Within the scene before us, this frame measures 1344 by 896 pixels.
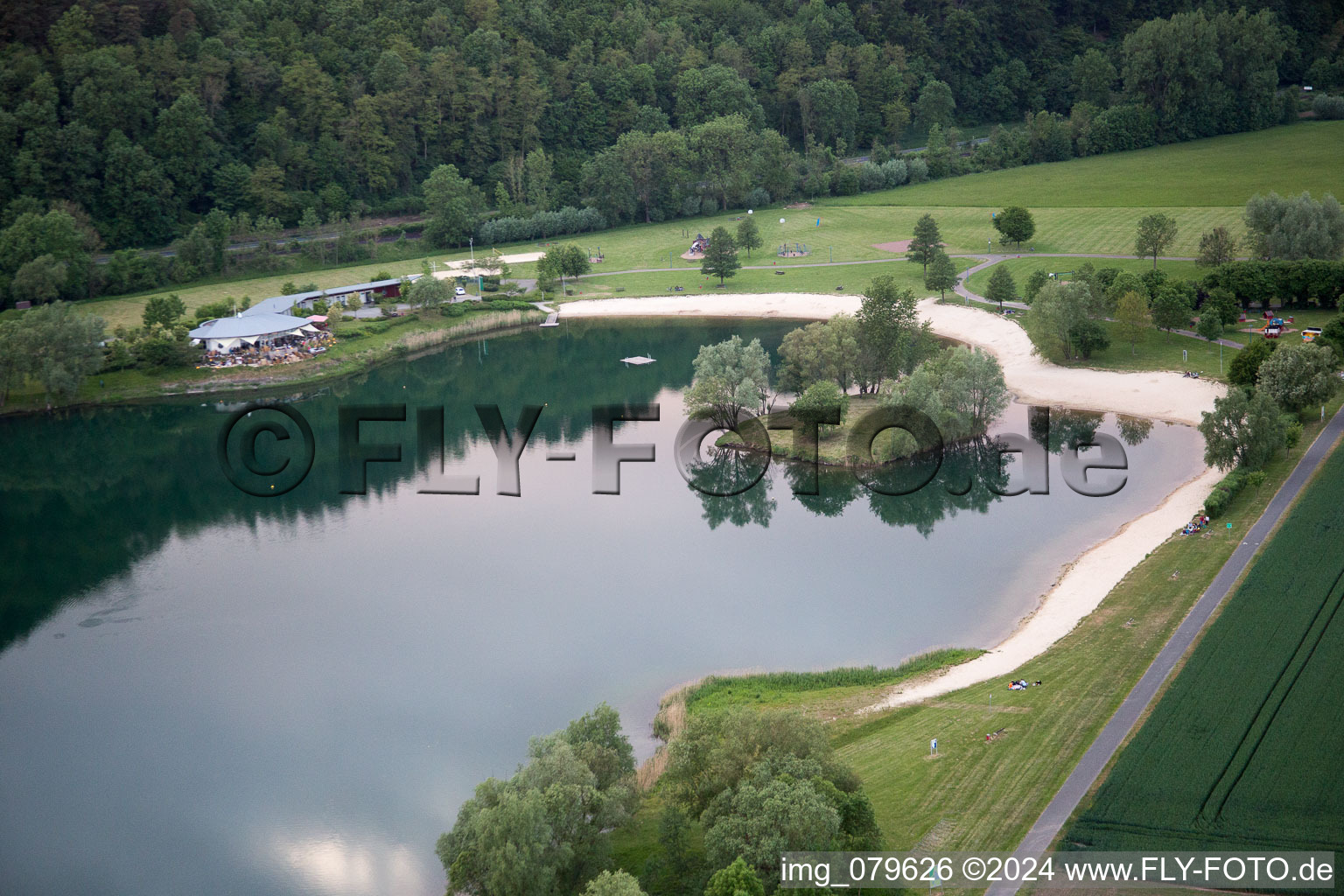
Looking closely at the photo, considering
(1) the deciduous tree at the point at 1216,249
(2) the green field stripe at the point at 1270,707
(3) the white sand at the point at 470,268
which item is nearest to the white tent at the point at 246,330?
(3) the white sand at the point at 470,268

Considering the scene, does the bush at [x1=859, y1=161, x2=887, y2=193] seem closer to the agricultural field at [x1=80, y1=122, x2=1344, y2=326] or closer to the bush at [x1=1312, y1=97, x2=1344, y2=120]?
the agricultural field at [x1=80, y1=122, x2=1344, y2=326]

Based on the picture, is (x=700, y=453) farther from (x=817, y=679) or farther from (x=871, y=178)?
(x=871, y=178)

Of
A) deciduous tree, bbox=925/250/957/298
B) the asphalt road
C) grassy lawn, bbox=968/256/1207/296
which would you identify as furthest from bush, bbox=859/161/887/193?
deciduous tree, bbox=925/250/957/298

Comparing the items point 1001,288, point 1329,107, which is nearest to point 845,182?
point 1001,288

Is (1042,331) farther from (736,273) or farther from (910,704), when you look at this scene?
(910,704)

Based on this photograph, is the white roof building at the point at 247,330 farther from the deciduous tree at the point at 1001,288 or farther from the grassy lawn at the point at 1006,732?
the grassy lawn at the point at 1006,732
